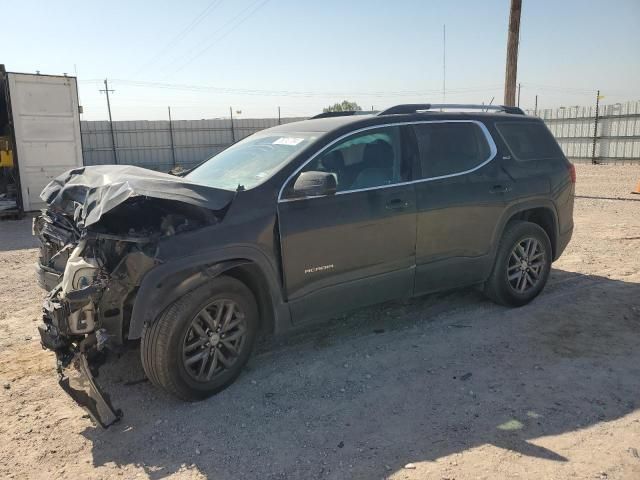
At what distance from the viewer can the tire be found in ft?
11.0

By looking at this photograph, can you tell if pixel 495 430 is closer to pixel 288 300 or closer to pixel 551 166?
pixel 288 300

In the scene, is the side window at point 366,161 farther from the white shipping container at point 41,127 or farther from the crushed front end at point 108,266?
the white shipping container at point 41,127

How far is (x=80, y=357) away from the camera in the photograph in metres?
3.41

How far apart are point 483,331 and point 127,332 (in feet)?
9.79

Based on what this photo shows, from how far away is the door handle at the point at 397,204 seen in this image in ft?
13.9

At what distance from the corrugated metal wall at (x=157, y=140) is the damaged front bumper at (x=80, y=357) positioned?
18.1 m

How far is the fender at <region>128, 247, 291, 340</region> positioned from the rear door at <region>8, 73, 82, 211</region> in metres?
10.0

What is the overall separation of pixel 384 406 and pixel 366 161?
6.17 ft

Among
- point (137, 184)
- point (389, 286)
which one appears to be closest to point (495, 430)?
point (389, 286)

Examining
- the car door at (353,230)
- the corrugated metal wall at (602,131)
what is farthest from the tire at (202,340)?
the corrugated metal wall at (602,131)

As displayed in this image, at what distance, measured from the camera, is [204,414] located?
3477 mm

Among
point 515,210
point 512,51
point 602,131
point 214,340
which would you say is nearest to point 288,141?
point 214,340

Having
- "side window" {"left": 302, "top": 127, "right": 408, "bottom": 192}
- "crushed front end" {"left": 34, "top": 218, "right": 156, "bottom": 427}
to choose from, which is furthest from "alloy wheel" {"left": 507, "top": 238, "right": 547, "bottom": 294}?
"crushed front end" {"left": 34, "top": 218, "right": 156, "bottom": 427}

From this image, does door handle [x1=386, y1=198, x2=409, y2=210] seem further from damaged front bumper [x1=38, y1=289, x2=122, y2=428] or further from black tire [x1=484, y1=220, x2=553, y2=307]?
damaged front bumper [x1=38, y1=289, x2=122, y2=428]
